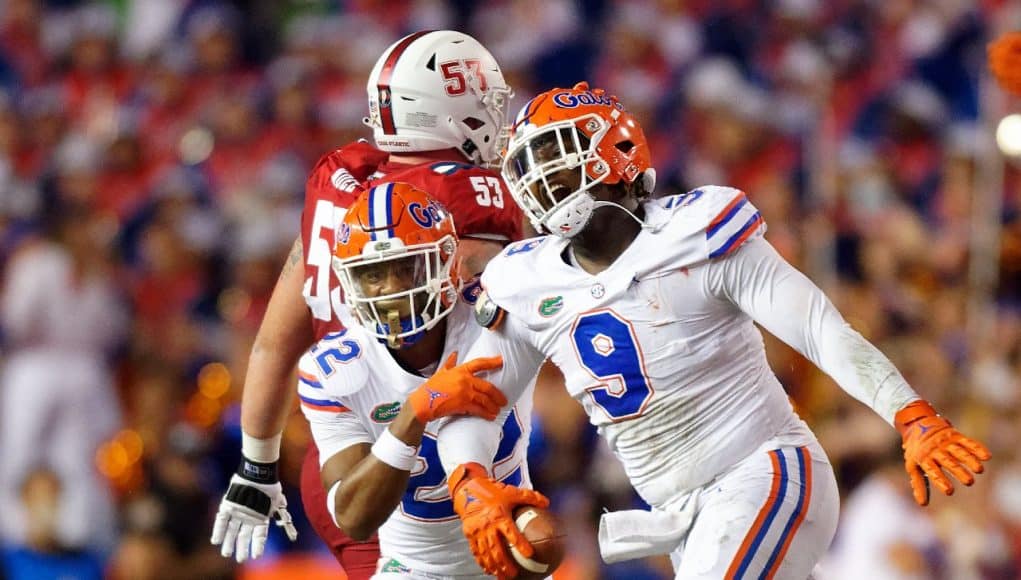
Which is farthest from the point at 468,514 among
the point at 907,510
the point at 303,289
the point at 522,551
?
the point at 907,510

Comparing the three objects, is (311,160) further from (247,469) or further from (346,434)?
(346,434)

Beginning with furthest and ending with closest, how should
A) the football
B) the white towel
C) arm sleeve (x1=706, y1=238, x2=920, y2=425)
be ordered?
1. the white towel
2. the football
3. arm sleeve (x1=706, y1=238, x2=920, y2=425)

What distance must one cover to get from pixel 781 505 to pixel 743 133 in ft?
15.6

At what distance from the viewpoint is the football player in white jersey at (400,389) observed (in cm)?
390

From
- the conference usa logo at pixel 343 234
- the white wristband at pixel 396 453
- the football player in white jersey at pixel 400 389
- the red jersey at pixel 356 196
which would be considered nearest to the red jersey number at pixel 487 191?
the red jersey at pixel 356 196

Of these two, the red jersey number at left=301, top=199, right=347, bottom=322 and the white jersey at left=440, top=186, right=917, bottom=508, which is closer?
the white jersey at left=440, top=186, right=917, bottom=508

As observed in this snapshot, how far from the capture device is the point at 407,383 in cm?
414

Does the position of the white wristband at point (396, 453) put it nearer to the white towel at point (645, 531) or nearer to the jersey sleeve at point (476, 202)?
the white towel at point (645, 531)

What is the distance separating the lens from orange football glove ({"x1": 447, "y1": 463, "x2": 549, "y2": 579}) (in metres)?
3.61

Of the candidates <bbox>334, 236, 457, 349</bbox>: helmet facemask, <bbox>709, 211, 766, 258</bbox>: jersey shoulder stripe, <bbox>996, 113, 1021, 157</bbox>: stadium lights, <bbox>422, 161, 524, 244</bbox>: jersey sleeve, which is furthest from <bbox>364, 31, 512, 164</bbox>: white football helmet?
<bbox>996, 113, 1021, 157</bbox>: stadium lights

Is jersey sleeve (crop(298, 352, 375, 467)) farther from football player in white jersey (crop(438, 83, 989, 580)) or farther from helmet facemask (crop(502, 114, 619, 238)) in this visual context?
helmet facemask (crop(502, 114, 619, 238))

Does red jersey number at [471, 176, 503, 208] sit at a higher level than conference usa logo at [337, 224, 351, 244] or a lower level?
lower

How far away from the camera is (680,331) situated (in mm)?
3715

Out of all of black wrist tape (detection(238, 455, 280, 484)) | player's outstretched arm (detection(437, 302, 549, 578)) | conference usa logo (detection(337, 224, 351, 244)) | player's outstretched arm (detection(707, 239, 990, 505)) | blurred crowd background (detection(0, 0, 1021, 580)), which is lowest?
blurred crowd background (detection(0, 0, 1021, 580))
